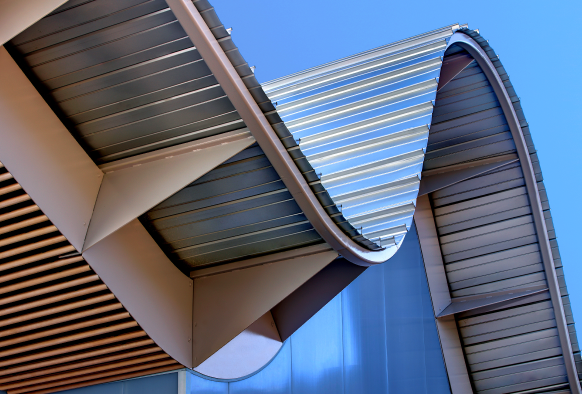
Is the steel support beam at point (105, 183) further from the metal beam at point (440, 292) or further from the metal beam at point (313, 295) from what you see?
the metal beam at point (440, 292)

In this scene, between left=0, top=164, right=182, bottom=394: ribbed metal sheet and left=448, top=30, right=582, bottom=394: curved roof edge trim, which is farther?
left=448, top=30, right=582, bottom=394: curved roof edge trim

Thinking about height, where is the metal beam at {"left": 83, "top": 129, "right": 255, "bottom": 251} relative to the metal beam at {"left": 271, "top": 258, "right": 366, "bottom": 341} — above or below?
above

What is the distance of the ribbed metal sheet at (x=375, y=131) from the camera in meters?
9.36

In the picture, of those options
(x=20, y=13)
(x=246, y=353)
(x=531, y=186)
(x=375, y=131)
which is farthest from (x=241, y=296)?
(x=531, y=186)

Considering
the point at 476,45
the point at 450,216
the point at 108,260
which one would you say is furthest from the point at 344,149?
the point at 450,216

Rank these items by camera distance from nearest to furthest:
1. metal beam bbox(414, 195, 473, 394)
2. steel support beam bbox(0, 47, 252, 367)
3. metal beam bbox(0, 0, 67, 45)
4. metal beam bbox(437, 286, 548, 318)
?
metal beam bbox(0, 0, 67, 45) < steel support beam bbox(0, 47, 252, 367) < metal beam bbox(437, 286, 548, 318) < metal beam bbox(414, 195, 473, 394)

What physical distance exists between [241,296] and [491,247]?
26.0 ft

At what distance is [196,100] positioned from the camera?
22.2ft

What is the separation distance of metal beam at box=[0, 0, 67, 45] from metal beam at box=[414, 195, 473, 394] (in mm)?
10591

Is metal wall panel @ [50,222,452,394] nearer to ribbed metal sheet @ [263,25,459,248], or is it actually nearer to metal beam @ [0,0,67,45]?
ribbed metal sheet @ [263,25,459,248]

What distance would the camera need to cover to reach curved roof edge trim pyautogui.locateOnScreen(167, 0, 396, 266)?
5699mm

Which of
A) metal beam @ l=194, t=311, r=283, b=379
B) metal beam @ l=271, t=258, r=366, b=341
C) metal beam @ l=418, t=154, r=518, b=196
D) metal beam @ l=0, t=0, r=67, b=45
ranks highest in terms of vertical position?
metal beam @ l=418, t=154, r=518, b=196

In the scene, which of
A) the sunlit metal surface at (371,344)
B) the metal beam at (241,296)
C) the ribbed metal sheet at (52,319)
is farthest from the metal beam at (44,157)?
the sunlit metal surface at (371,344)

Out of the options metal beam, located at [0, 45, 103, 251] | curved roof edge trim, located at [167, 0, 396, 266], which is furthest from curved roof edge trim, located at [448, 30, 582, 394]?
metal beam, located at [0, 45, 103, 251]
